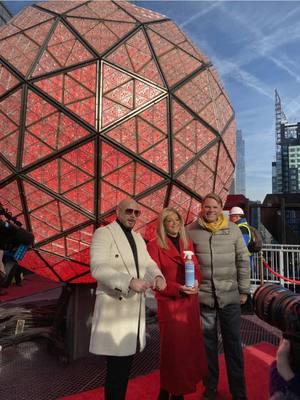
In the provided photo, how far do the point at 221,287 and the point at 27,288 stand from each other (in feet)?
21.1

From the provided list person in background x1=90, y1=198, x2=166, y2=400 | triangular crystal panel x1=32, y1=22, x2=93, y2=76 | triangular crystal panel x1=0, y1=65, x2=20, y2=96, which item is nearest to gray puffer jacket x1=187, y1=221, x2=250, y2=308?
person in background x1=90, y1=198, x2=166, y2=400

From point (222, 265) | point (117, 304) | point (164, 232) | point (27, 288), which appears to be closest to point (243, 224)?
point (222, 265)

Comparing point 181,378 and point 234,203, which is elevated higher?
point 234,203

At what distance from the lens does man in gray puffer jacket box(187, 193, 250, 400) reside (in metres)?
2.52

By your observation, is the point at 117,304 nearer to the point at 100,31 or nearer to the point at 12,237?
the point at 12,237

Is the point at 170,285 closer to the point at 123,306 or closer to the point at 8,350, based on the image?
the point at 123,306

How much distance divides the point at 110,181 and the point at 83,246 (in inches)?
24.2

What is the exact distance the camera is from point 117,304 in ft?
6.60

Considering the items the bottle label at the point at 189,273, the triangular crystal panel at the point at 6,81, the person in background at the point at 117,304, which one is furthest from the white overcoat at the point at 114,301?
the triangular crystal panel at the point at 6,81

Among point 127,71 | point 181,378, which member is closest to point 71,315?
point 181,378

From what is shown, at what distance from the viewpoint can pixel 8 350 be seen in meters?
3.67

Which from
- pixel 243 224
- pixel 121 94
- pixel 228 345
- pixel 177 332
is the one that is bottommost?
pixel 228 345

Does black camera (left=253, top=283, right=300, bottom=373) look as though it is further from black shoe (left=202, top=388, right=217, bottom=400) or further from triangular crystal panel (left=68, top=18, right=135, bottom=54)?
triangular crystal panel (left=68, top=18, right=135, bottom=54)

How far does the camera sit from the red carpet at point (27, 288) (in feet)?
22.4
